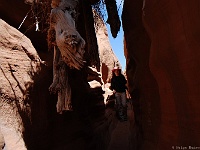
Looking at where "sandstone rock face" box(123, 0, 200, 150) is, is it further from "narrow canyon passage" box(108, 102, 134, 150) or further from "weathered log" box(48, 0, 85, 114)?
"narrow canyon passage" box(108, 102, 134, 150)

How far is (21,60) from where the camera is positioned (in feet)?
12.7

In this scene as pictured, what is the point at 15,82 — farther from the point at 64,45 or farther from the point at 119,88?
the point at 119,88

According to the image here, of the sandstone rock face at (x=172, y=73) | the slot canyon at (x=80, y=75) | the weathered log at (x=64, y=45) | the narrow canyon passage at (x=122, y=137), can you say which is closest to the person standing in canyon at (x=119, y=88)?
the narrow canyon passage at (x=122, y=137)

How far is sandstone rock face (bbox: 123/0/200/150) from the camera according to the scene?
2.34 meters

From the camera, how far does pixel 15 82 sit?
11.6 feet

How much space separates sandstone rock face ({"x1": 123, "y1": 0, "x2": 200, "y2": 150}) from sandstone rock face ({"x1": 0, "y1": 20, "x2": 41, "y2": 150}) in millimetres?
1911

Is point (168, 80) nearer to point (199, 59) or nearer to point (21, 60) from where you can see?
point (199, 59)

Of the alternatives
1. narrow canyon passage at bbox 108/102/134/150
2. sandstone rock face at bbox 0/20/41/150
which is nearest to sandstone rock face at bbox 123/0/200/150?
narrow canyon passage at bbox 108/102/134/150

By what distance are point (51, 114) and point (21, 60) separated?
3.53 ft

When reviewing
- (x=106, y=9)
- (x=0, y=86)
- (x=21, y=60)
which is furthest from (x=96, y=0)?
(x=0, y=86)

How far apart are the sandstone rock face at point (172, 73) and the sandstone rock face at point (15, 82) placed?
1.91m

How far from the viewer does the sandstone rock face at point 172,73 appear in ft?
7.67

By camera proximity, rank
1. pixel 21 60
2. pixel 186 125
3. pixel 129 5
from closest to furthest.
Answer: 1. pixel 186 125
2. pixel 21 60
3. pixel 129 5

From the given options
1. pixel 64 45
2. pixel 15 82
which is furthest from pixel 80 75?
pixel 64 45
